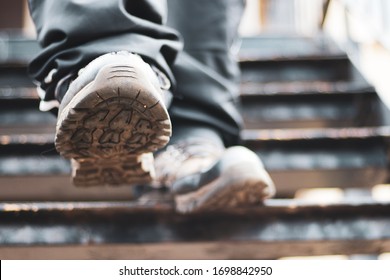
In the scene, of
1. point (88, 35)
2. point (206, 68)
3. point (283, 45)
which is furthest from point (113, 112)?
point (283, 45)

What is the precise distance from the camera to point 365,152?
142cm

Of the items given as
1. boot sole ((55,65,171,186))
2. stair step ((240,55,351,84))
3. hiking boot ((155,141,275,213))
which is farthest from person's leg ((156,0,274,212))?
stair step ((240,55,351,84))

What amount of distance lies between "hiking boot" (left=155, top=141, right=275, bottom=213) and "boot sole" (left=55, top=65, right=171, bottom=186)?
114 mm

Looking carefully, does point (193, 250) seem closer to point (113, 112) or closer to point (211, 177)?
point (211, 177)

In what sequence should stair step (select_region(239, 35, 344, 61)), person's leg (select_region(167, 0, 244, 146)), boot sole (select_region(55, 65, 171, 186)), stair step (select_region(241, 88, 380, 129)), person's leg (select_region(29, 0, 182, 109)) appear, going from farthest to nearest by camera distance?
stair step (select_region(239, 35, 344, 61)) < stair step (select_region(241, 88, 380, 129)) < person's leg (select_region(167, 0, 244, 146)) < person's leg (select_region(29, 0, 182, 109)) < boot sole (select_region(55, 65, 171, 186))

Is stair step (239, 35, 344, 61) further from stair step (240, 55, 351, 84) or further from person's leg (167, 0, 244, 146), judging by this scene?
person's leg (167, 0, 244, 146)

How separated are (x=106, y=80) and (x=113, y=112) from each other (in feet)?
0.17

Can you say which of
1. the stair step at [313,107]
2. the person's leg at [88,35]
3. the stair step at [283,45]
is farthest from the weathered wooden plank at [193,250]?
the stair step at [283,45]

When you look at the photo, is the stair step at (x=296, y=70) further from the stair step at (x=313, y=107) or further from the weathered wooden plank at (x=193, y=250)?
the weathered wooden plank at (x=193, y=250)

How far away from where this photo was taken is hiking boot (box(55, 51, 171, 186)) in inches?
33.5

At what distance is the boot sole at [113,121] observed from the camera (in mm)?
850

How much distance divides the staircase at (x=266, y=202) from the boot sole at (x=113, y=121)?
0.47 feet

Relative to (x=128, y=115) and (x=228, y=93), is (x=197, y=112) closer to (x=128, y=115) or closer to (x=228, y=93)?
(x=228, y=93)
